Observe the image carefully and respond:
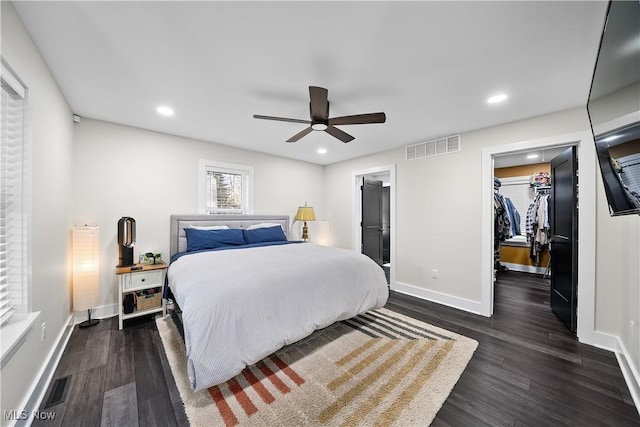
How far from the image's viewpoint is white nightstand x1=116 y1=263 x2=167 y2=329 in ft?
8.87

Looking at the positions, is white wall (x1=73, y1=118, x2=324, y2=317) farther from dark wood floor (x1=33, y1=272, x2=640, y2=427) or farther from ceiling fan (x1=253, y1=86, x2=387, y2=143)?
ceiling fan (x1=253, y1=86, x2=387, y2=143)

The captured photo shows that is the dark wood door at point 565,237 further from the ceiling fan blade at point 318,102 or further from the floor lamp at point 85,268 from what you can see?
the floor lamp at point 85,268

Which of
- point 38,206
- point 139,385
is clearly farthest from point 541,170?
point 38,206

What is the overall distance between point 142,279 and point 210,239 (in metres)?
0.90

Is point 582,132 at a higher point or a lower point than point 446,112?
lower

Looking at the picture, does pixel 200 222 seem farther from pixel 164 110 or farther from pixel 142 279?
pixel 164 110

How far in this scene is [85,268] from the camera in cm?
268

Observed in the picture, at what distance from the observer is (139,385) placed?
5.85 ft

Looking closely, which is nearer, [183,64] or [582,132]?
[183,64]

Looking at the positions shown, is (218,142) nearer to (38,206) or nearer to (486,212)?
(38,206)

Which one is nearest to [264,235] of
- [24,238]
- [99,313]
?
[99,313]

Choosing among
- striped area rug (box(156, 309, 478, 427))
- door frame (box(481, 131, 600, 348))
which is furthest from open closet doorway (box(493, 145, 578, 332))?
striped area rug (box(156, 309, 478, 427))

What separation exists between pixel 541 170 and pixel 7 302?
315 inches

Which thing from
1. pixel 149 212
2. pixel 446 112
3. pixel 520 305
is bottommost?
pixel 520 305
